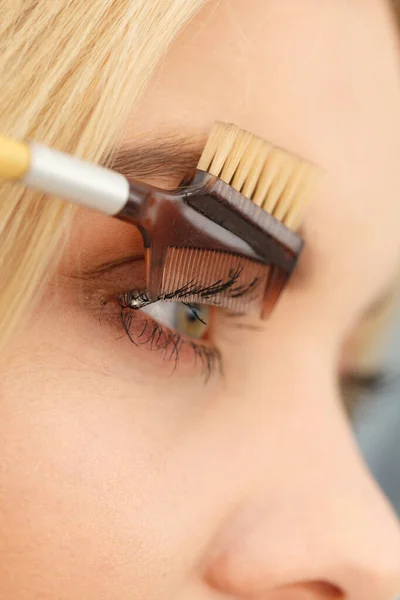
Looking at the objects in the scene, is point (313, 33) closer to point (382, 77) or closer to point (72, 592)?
point (382, 77)

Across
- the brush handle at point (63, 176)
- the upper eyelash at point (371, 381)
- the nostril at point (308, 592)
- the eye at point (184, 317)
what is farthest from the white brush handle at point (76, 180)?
the upper eyelash at point (371, 381)

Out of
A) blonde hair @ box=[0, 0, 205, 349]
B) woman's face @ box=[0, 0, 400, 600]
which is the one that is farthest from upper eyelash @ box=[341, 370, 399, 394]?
blonde hair @ box=[0, 0, 205, 349]

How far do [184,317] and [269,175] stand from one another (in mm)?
132

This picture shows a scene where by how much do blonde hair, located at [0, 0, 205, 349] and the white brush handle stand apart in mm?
34

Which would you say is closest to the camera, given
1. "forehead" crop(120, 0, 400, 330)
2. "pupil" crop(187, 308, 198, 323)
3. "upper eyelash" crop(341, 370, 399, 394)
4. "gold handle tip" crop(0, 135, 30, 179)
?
"gold handle tip" crop(0, 135, 30, 179)

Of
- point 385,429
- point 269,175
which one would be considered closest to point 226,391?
point 269,175

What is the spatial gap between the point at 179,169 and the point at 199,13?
4.1 inches

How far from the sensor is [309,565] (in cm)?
51

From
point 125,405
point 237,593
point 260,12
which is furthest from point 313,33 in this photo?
point 237,593

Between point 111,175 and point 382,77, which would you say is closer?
point 111,175

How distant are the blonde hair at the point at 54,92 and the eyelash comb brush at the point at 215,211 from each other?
4 centimetres

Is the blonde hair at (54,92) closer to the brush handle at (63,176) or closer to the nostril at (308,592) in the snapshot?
the brush handle at (63,176)

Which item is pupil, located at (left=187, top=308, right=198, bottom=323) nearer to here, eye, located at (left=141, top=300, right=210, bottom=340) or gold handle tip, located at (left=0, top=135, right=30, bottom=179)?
eye, located at (left=141, top=300, right=210, bottom=340)

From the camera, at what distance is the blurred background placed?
1.13 m
